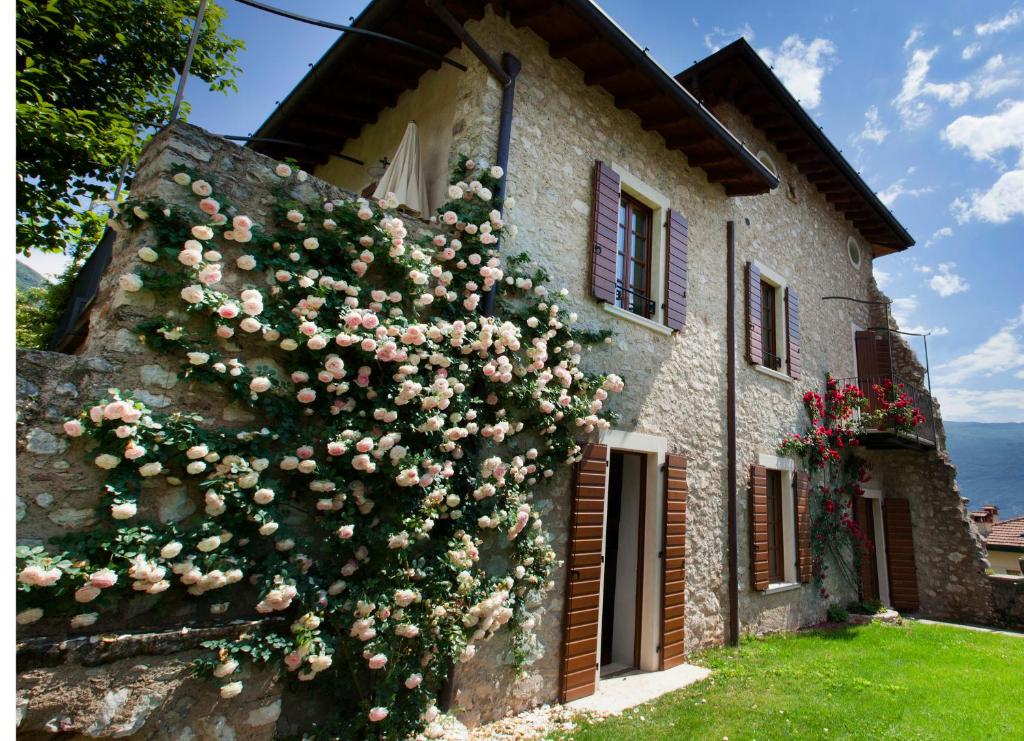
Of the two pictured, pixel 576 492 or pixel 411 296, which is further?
pixel 576 492

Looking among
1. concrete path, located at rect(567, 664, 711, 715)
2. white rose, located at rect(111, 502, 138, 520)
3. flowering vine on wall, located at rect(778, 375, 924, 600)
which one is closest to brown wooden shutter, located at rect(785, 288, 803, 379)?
flowering vine on wall, located at rect(778, 375, 924, 600)

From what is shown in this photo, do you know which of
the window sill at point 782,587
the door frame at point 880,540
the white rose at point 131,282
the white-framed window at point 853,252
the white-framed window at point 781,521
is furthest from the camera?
the white-framed window at point 853,252

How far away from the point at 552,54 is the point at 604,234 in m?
1.91

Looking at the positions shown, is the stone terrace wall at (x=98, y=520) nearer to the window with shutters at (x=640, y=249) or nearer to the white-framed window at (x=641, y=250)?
the window with shutters at (x=640, y=249)

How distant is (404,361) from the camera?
11.7 feet

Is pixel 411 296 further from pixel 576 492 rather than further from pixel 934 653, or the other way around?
pixel 934 653

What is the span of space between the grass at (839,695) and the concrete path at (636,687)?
0.41 ft

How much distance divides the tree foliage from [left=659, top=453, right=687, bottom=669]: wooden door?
23.0 feet

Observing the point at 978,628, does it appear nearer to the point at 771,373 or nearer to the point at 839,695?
the point at 771,373

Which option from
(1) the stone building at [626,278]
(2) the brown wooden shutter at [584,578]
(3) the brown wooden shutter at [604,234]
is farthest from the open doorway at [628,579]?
(3) the brown wooden shutter at [604,234]

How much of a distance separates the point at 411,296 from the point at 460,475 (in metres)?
1.37

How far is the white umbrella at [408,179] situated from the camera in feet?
15.6

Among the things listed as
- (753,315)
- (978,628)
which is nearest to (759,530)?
(753,315)

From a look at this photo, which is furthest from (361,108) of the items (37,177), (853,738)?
(853,738)
